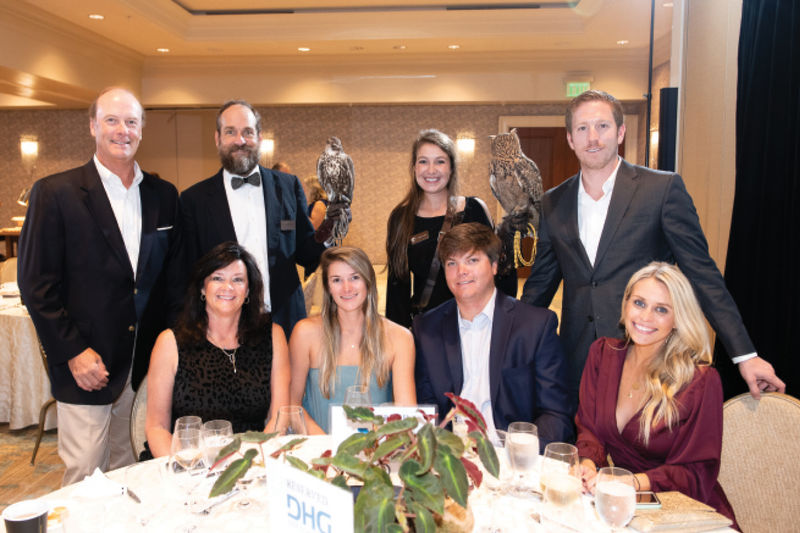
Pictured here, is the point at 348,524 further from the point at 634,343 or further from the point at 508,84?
the point at 508,84

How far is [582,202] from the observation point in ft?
7.94

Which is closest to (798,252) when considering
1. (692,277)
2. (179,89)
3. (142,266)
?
(692,277)

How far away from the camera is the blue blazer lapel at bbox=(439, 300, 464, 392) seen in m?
2.28

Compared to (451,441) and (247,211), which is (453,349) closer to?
(247,211)

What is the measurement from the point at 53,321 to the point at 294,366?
2.90ft

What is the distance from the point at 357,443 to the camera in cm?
104

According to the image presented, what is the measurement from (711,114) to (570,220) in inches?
50.7

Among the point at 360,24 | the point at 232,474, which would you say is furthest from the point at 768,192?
the point at 360,24

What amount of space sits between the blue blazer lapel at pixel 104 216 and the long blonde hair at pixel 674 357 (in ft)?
6.22

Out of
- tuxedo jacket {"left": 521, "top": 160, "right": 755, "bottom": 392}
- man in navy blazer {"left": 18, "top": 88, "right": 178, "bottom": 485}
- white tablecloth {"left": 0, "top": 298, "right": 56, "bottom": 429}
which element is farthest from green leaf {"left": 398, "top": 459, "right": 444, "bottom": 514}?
white tablecloth {"left": 0, "top": 298, "right": 56, "bottom": 429}

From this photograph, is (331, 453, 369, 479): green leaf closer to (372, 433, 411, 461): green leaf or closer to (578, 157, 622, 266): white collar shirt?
(372, 433, 411, 461): green leaf

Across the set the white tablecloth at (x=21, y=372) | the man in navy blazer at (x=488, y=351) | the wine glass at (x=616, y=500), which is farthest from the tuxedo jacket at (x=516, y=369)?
the white tablecloth at (x=21, y=372)

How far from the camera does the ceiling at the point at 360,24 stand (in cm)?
701

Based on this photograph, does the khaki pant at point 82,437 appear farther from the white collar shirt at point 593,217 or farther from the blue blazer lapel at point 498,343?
the white collar shirt at point 593,217
